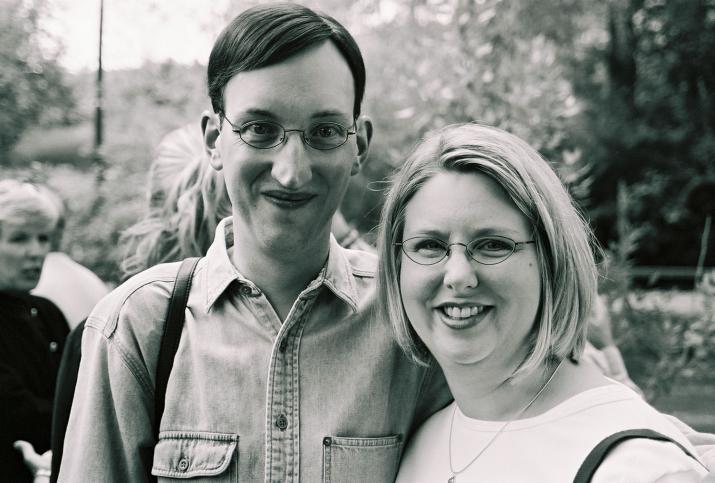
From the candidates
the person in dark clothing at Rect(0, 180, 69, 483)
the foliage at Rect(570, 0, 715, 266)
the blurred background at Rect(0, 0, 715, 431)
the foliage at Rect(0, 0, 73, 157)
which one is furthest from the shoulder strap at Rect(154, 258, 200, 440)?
the foliage at Rect(570, 0, 715, 266)

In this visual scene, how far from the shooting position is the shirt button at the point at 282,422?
188cm

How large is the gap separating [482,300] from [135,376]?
2.76ft

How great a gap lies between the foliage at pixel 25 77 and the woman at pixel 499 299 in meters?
4.75

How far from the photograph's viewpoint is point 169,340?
1.92 m

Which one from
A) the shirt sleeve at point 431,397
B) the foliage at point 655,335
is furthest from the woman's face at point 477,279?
the foliage at point 655,335

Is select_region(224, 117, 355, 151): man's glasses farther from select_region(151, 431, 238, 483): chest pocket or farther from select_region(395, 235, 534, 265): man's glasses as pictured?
select_region(151, 431, 238, 483): chest pocket

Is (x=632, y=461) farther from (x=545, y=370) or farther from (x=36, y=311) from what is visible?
(x=36, y=311)

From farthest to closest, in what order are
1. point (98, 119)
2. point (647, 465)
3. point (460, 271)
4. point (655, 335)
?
point (98, 119)
point (655, 335)
point (460, 271)
point (647, 465)

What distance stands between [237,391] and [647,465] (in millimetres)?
937

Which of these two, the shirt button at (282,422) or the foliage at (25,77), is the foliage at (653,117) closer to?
the foliage at (25,77)

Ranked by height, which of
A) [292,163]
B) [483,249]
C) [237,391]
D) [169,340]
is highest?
[292,163]

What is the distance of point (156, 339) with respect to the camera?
6.31ft

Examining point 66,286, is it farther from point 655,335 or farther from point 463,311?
point 655,335

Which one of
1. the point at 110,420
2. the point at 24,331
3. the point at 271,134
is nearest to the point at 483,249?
the point at 271,134
